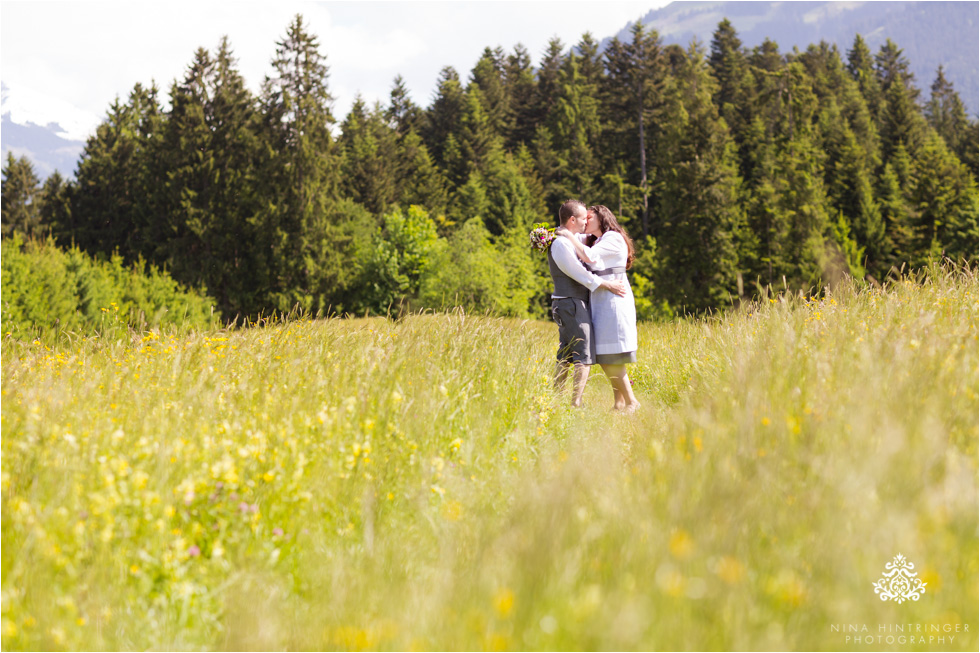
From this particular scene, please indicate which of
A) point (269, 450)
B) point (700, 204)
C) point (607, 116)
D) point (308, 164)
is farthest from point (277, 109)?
point (269, 450)

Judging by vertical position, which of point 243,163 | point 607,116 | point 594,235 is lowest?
point 594,235

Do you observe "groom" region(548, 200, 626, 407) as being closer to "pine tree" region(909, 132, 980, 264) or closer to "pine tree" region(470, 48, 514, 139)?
"pine tree" region(909, 132, 980, 264)

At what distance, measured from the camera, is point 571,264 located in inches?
240

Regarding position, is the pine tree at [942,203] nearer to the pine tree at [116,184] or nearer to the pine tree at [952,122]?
the pine tree at [952,122]

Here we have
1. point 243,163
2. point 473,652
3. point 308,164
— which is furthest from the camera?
point 243,163

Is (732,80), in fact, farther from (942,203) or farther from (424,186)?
(424,186)

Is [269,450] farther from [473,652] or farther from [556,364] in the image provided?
[556,364]

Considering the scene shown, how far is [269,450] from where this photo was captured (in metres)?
3.02

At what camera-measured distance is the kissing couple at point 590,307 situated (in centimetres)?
614

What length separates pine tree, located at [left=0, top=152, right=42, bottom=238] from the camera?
53.4 m

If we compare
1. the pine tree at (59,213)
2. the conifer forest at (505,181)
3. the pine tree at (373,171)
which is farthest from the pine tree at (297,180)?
the pine tree at (59,213)

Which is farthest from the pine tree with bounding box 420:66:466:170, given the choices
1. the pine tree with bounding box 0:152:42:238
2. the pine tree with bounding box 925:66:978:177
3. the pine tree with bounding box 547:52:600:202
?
the pine tree with bounding box 925:66:978:177

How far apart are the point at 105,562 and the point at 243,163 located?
43.7 meters

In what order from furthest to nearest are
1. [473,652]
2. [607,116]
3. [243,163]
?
[607,116] < [243,163] < [473,652]
